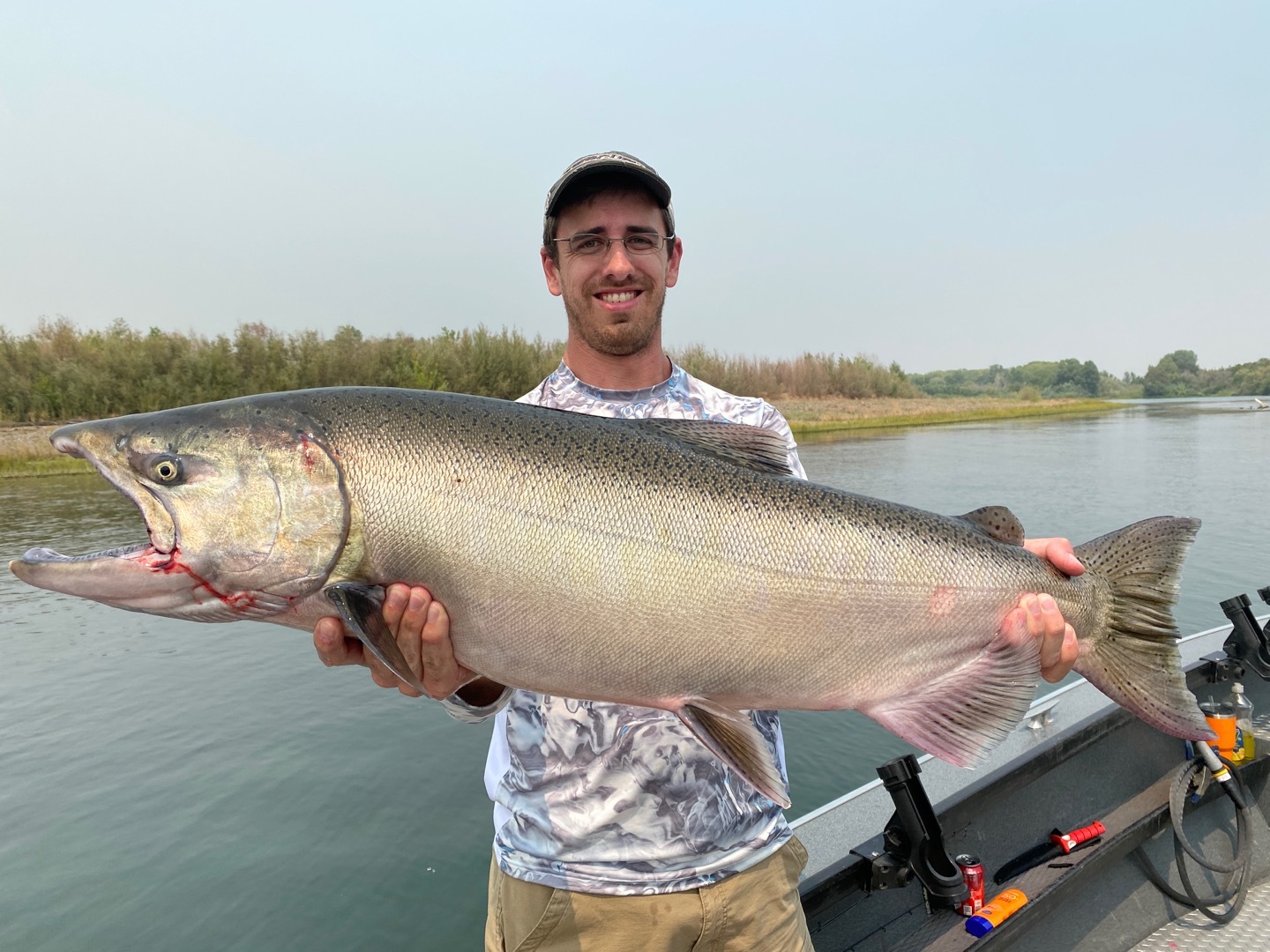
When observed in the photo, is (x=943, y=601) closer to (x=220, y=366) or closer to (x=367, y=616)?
(x=367, y=616)

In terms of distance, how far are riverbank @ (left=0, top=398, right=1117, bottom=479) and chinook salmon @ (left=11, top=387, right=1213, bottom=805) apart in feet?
74.1

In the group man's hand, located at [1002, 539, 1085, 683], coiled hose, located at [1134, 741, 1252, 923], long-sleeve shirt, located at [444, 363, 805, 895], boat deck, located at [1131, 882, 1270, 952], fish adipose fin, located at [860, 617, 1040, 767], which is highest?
man's hand, located at [1002, 539, 1085, 683]

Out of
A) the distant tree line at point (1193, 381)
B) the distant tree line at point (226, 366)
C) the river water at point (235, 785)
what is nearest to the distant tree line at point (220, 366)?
the distant tree line at point (226, 366)

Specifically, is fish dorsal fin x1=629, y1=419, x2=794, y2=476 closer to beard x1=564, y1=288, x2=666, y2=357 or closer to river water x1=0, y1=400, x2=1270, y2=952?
beard x1=564, y1=288, x2=666, y2=357

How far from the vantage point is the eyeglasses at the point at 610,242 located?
284 centimetres

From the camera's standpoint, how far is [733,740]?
2.10 m

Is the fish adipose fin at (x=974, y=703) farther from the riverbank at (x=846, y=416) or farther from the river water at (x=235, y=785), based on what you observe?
the riverbank at (x=846, y=416)

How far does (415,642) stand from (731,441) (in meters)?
1.14

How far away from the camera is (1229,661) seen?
4.98 m

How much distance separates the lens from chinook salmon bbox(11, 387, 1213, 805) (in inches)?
79.9

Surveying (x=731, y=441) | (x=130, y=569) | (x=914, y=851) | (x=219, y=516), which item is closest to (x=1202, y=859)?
(x=914, y=851)

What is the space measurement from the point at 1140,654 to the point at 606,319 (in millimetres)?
2169

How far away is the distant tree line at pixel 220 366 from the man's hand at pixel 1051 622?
23.5 m

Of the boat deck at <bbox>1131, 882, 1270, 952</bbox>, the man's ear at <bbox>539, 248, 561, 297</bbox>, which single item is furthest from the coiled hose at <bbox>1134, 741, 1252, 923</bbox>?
the man's ear at <bbox>539, 248, 561, 297</bbox>
